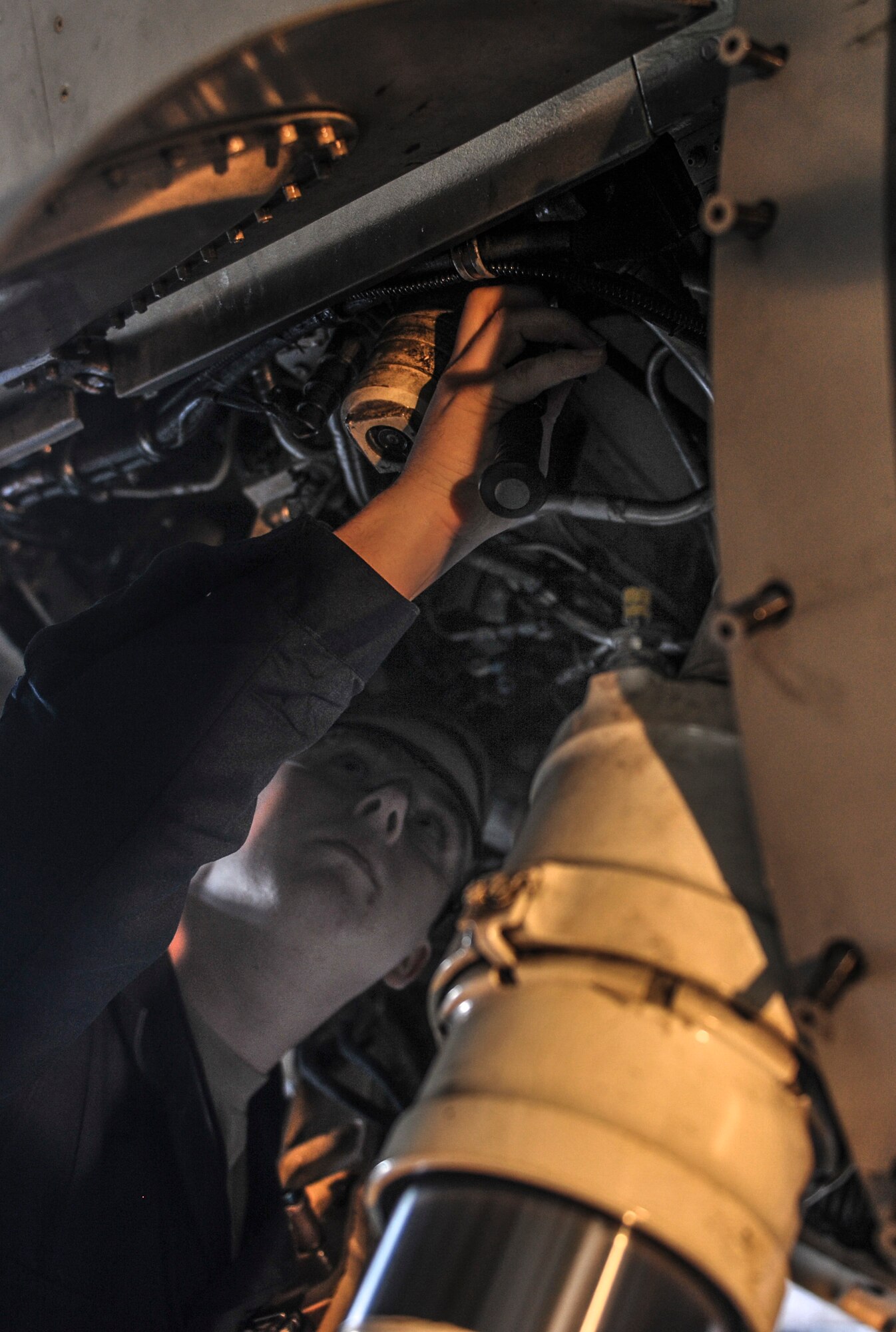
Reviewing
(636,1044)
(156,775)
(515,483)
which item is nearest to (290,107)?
(515,483)

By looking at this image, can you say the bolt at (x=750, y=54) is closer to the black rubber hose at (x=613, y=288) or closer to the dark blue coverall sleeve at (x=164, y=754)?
the black rubber hose at (x=613, y=288)

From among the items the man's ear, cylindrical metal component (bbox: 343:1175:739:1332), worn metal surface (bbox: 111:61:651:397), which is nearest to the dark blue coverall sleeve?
worn metal surface (bbox: 111:61:651:397)

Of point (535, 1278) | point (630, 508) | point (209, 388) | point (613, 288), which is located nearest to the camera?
point (535, 1278)

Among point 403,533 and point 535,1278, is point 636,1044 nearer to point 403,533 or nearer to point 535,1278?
point 535,1278

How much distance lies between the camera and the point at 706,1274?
0.50m

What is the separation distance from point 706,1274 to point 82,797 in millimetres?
634

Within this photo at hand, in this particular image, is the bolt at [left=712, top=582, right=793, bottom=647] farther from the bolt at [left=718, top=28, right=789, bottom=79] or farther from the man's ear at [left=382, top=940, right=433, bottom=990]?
the man's ear at [left=382, top=940, right=433, bottom=990]

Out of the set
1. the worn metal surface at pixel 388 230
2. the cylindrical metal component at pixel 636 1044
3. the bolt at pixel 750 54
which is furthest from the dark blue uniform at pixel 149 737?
the bolt at pixel 750 54

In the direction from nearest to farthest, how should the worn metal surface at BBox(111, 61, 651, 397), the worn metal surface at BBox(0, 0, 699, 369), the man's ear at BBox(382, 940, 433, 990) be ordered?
the worn metal surface at BBox(0, 0, 699, 369) → the worn metal surface at BBox(111, 61, 651, 397) → the man's ear at BBox(382, 940, 433, 990)

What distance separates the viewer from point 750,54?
571mm

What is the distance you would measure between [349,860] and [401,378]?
0.64 metres

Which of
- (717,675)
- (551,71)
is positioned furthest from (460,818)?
(551,71)

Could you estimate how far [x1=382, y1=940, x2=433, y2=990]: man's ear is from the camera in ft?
5.07

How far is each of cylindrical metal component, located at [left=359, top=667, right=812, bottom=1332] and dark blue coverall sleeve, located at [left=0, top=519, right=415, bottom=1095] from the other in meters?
0.35
